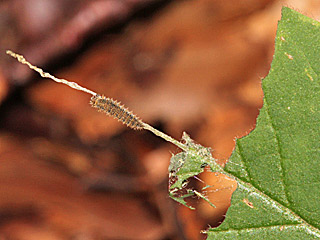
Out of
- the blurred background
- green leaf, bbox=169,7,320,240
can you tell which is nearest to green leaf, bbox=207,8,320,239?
green leaf, bbox=169,7,320,240

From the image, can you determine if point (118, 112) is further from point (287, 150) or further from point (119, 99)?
point (119, 99)

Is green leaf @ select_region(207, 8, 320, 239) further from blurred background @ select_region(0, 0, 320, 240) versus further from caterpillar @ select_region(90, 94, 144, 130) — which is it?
blurred background @ select_region(0, 0, 320, 240)

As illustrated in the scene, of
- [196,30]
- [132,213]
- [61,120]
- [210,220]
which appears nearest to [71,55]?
[61,120]

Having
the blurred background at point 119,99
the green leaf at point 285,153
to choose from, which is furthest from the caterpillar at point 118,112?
the blurred background at point 119,99

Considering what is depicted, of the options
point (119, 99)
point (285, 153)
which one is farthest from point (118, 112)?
point (119, 99)

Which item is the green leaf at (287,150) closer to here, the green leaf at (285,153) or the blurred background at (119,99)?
the green leaf at (285,153)
